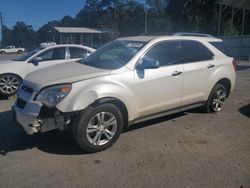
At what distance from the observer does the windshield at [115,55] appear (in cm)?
492

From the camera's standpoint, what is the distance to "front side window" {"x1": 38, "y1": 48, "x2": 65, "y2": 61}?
29.6 feet

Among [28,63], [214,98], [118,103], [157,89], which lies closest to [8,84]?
[28,63]

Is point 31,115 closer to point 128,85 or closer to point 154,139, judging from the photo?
point 128,85

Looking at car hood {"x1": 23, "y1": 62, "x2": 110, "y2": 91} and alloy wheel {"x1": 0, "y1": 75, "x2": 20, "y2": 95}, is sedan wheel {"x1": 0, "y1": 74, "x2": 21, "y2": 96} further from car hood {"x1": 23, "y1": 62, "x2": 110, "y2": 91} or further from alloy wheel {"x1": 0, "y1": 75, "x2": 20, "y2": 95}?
car hood {"x1": 23, "y1": 62, "x2": 110, "y2": 91}

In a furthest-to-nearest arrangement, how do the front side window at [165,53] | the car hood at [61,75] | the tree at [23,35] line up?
the tree at [23,35]
the front side window at [165,53]
the car hood at [61,75]

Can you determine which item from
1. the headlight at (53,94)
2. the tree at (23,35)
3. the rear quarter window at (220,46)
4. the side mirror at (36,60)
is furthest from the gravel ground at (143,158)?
the tree at (23,35)

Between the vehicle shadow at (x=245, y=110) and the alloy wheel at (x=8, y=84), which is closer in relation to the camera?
the vehicle shadow at (x=245, y=110)

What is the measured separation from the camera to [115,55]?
5.36 metres

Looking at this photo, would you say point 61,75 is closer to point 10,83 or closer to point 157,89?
point 157,89

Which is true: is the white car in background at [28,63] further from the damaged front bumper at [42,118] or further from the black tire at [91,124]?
the black tire at [91,124]

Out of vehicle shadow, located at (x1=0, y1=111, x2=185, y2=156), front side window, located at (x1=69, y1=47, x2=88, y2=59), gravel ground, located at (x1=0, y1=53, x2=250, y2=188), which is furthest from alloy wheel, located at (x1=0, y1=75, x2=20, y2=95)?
vehicle shadow, located at (x1=0, y1=111, x2=185, y2=156)

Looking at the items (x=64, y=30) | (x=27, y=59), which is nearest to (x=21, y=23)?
(x=64, y=30)

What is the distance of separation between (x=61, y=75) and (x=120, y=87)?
3.00 feet

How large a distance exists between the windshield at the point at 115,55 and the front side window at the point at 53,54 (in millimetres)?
3646
